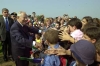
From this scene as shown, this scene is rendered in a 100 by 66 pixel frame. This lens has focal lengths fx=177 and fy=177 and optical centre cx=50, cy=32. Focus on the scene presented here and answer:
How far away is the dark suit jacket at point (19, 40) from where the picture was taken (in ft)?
12.2

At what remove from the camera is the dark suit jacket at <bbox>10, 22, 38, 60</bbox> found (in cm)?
373

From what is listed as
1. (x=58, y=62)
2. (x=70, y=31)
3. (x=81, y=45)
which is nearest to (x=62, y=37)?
(x=58, y=62)

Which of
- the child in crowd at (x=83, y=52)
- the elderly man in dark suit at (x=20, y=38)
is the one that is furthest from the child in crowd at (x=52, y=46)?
the elderly man in dark suit at (x=20, y=38)

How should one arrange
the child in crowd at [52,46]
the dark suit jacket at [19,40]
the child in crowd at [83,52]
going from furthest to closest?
the dark suit jacket at [19,40]
the child in crowd at [52,46]
the child in crowd at [83,52]

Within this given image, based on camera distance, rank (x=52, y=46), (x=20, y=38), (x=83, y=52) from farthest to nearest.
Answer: (x=20, y=38), (x=52, y=46), (x=83, y=52)

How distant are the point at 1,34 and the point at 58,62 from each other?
5400 mm

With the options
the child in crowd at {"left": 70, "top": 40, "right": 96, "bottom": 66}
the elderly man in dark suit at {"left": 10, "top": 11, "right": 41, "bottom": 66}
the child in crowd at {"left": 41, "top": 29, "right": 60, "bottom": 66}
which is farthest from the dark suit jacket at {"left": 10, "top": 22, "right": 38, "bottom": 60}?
the child in crowd at {"left": 70, "top": 40, "right": 96, "bottom": 66}

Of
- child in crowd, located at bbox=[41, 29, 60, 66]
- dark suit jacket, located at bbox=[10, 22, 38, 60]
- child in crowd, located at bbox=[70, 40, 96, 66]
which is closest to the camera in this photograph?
child in crowd, located at bbox=[70, 40, 96, 66]

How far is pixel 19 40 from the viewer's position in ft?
12.4

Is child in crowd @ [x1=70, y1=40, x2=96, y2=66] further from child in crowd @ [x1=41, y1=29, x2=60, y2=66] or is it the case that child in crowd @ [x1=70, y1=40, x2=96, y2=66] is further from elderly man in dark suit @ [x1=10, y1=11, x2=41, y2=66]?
elderly man in dark suit @ [x1=10, y1=11, x2=41, y2=66]

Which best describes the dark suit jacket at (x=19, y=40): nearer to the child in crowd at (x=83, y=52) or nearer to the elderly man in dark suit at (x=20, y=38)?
the elderly man in dark suit at (x=20, y=38)

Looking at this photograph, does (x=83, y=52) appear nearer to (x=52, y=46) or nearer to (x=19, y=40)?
(x=52, y=46)

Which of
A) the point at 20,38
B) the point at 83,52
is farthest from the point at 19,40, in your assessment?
the point at 83,52

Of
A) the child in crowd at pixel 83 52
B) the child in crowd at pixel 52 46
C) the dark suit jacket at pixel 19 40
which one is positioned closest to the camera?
the child in crowd at pixel 83 52
